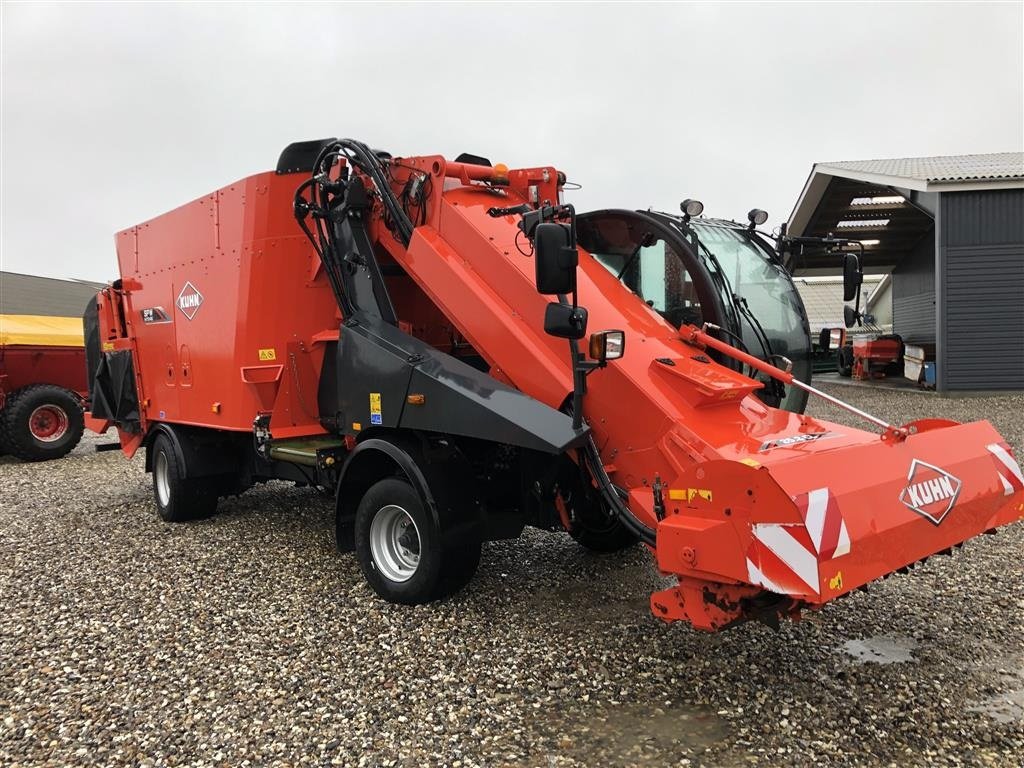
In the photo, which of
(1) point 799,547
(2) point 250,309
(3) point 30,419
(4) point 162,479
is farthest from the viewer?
(3) point 30,419

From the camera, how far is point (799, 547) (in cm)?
273

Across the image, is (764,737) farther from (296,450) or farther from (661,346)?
(296,450)

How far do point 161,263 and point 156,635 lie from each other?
3573mm

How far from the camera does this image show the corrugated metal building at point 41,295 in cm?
2795

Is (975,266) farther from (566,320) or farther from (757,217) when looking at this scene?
(566,320)

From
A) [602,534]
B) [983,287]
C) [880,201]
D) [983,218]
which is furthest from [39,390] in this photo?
[880,201]

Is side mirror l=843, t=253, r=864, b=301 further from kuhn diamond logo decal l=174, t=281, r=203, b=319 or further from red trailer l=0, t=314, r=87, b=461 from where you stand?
red trailer l=0, t=314, r=87, b=461

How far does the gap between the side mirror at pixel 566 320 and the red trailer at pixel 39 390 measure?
414 inches

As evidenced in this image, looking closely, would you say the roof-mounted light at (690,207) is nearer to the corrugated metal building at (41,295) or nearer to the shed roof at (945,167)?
the shed roof at (945,167)

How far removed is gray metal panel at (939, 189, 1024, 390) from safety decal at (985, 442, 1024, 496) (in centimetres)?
1340

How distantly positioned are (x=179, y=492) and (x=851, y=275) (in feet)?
17.9

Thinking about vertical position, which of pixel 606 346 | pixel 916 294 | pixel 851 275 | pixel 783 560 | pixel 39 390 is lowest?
pixel 783 560

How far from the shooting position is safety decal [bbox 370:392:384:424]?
4.56 m

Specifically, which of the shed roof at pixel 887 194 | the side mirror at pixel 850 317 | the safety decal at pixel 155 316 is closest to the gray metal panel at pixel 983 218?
the shed roof at pixel 887 194
